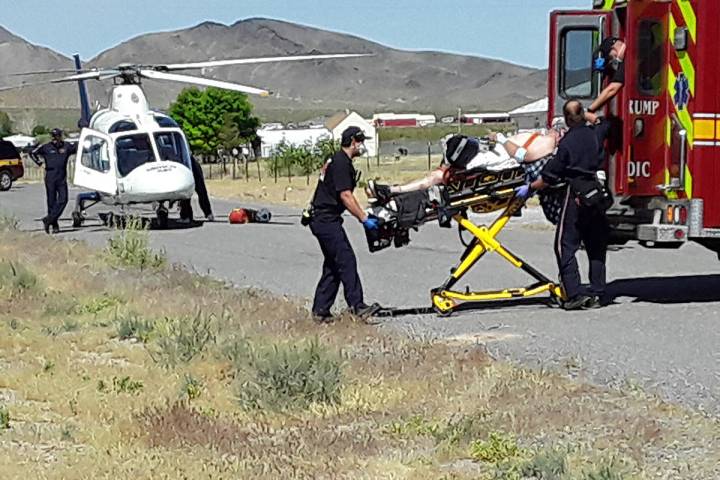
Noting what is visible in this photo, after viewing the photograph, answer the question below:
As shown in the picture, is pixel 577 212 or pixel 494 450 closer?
pixel 494 450

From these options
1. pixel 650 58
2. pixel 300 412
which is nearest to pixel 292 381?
pixel 300 412

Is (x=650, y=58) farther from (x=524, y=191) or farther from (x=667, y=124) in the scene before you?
(x=524, y=191)

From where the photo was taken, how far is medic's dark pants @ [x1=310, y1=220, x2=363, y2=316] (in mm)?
12523

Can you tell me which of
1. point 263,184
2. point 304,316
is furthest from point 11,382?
point 263,184

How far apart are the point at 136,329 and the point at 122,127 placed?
1516 cm

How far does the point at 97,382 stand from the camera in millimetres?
10148

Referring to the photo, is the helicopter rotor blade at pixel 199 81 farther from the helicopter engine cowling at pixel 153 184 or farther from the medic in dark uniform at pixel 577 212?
the medic in dark uniform at pixel 577 212

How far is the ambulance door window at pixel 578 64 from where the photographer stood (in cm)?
1462

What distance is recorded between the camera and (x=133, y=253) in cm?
1842

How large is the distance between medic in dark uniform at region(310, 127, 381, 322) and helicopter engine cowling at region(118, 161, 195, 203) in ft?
45.8

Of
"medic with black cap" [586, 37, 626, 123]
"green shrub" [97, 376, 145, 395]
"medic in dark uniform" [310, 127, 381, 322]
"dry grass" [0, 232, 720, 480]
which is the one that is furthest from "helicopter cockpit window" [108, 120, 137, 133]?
"green shrub" [97, 376, 145, 395]

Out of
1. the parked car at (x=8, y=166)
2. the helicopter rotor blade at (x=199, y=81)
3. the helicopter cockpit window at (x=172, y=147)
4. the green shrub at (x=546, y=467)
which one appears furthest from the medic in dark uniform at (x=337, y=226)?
the parked car at (x=8, y=166)

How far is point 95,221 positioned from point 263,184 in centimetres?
1950

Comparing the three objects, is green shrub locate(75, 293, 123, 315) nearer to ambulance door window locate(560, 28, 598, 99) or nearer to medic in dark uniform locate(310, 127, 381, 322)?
medic in dark uniform locate(310, 127, 381, 322)
